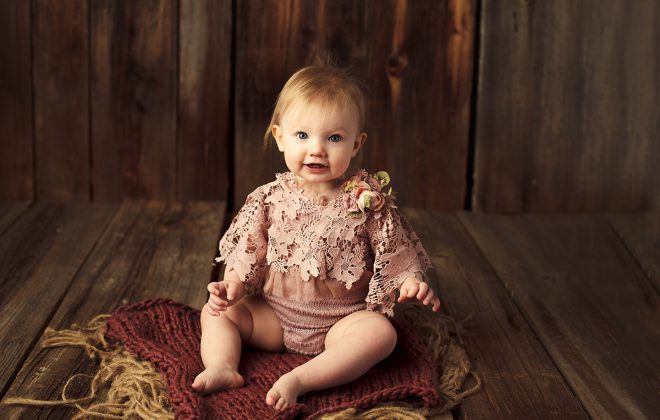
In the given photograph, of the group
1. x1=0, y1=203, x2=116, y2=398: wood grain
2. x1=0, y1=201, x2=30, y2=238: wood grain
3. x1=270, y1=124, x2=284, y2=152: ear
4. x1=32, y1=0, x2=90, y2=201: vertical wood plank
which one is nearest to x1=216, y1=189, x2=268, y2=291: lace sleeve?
x1=270, y1=124, x2=284, y2=152: ear

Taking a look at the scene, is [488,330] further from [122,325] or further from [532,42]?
[532,42]

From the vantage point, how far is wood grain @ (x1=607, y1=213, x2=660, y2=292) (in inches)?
98.9

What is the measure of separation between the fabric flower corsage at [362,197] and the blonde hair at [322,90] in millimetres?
109

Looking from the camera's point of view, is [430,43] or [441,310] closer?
[441,310]

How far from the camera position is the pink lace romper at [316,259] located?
1.84 metres

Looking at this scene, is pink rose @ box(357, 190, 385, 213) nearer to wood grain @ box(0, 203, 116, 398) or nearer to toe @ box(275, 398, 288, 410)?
toe @ box(275, 398, 288, 410)

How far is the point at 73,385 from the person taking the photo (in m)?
1.72

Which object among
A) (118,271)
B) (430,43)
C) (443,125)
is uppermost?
(430,43)

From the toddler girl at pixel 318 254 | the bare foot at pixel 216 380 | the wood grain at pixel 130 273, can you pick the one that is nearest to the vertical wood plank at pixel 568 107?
the wood grain at pixel 130 273

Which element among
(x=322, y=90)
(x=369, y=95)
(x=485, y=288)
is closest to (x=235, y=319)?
(x=322, y=90)

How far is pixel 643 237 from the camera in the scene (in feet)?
9.07

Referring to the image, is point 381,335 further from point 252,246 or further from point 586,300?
point 586,300

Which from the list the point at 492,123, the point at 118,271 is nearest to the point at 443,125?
the point at 492,123

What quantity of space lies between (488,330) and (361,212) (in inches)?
17.7
